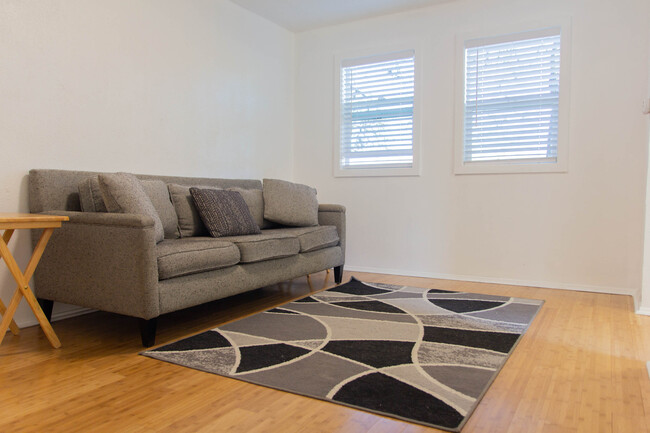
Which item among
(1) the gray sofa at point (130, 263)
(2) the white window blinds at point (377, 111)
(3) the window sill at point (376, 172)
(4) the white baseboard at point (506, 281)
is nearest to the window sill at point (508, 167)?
(3) the window sill at point (376, 172)

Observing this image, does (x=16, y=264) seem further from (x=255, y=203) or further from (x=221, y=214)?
(x=255, y=203)

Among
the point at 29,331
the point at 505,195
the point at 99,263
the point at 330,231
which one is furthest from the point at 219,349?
the point at 505,195

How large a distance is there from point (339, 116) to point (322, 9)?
3.45ft

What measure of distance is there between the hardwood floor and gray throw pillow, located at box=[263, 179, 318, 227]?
1.36m

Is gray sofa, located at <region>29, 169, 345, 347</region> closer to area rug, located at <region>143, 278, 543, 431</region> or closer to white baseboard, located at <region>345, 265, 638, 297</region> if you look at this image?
area rug, located at <region>143, 278, 543, 431</region>

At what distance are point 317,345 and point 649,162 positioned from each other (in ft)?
8.36

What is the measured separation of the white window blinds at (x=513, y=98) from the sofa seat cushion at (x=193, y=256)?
261 centimetres

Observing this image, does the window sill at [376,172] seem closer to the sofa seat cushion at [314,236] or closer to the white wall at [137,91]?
the white wall at [137,91]

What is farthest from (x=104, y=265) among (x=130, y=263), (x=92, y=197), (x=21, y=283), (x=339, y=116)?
(x=339, y=116)

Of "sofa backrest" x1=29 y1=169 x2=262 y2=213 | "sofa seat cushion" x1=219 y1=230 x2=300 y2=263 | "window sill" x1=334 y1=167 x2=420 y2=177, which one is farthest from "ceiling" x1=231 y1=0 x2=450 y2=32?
"sofa backrest" x1=29 y1=169 x2=262 y2=213

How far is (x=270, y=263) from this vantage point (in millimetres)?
3320

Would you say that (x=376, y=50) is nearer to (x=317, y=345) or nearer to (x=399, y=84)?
(x=399, y=84)

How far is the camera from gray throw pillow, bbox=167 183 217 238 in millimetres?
3365

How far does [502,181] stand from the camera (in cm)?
440
